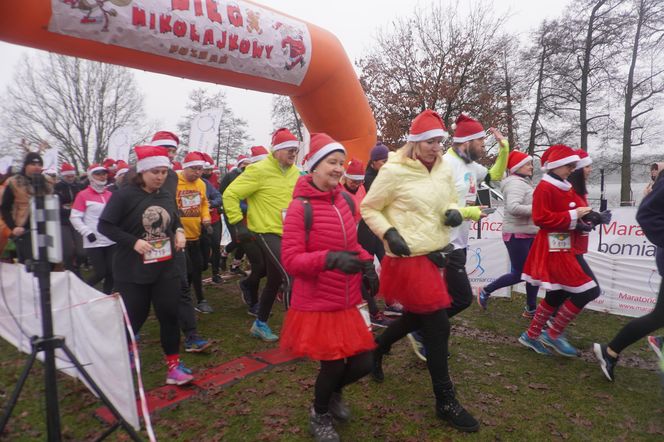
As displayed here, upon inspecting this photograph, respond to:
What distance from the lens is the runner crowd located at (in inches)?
103

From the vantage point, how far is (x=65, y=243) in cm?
621

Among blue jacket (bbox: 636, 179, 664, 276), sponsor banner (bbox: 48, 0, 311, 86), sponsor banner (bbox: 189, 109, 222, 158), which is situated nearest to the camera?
blue jacket (bbox: 636, 179, 664, 276)

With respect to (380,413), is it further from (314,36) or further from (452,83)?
(452,83)

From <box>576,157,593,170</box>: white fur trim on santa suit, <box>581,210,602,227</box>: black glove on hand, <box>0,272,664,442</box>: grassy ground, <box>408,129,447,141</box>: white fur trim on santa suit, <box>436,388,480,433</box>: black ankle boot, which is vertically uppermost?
<box>408,129,447,141</box>: white fur trim on santa suit

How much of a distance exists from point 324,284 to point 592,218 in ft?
9.60

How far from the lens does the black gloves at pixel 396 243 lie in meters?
2.65

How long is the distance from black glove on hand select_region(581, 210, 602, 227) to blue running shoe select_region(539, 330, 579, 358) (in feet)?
3.89

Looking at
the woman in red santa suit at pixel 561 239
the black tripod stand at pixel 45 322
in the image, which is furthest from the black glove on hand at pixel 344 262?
the woman in red santa suit at pixel 561 239

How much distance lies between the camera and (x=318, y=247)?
2.60 meters

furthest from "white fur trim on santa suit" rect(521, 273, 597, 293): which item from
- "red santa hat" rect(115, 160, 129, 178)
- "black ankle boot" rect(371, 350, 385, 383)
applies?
"red santa hat" rect(115, 160, 129, 178)

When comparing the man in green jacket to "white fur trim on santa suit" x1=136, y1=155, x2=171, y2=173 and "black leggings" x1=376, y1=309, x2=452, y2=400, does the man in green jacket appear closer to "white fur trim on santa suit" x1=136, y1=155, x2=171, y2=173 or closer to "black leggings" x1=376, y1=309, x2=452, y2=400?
"white fur trim on santa suit" x1=136, y1=155, x2=171, y2=173

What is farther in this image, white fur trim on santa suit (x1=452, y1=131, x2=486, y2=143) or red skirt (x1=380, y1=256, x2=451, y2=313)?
white fur trim on santa suit (x1=452, y1=131, x2=486, y2=143)

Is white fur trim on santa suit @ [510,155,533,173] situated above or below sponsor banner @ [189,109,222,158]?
below

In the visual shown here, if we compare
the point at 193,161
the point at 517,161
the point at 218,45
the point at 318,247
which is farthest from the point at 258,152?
the point at 318,247
